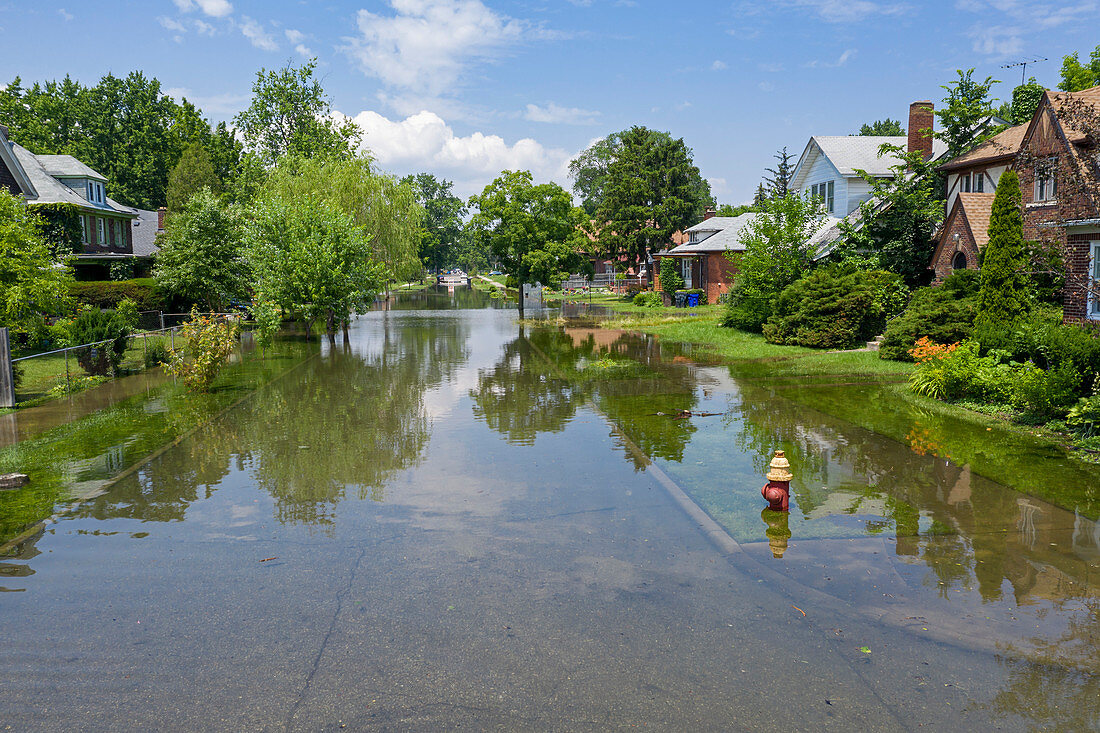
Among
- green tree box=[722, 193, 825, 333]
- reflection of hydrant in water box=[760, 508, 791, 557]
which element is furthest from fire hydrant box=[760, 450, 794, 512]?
green tree box=[722, 193, 825, 333]

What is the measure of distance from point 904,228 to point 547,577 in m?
25.8

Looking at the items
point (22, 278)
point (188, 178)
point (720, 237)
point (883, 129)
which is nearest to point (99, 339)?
point (22, 278)

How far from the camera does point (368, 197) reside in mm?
42812

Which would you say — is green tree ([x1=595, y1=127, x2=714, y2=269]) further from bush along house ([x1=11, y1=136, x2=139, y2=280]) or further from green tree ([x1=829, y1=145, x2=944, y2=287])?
bush along house ([x1=11, y1=136, x2=139, y2=280])

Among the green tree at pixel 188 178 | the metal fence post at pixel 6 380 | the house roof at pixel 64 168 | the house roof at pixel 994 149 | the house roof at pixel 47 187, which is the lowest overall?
the metal fence post at pixel 6 380

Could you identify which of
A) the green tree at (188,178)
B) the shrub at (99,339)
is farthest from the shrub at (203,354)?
the green tree at (188,178)

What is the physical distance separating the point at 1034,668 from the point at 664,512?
4.45m

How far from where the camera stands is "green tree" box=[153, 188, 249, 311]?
34.6m

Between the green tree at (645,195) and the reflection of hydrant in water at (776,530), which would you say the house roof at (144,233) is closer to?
the green tree at (645,195)

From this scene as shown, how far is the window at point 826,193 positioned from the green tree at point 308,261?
23.2 meters

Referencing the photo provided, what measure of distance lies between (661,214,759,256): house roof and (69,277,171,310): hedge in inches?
1189

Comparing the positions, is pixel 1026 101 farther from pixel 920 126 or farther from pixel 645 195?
pixel 645 195

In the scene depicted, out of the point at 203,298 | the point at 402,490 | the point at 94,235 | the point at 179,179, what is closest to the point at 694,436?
the point at 402,490

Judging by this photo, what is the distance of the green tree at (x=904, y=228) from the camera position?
2805 centimetres
